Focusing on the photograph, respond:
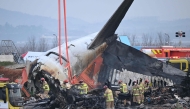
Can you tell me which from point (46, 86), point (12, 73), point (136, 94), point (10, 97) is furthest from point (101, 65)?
point (12, 73)

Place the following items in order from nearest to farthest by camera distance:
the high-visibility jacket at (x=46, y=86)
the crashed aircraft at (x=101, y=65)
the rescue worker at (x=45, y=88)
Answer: the crashed aircraft at (x=101, y=65)
the rescue worker at (x=45, y=88)
the high-visibility jacket at (x=46, y=86)

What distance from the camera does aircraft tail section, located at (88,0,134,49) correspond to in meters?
21.2

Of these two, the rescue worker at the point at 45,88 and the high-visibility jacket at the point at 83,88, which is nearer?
the high-visibility jacket at the point at 83,88

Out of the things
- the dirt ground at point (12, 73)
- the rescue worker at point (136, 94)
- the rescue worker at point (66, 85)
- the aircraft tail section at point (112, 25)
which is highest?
the aircraft tail section at point (112, 25)

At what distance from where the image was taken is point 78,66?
22219 mm

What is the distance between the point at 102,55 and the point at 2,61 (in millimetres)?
29421

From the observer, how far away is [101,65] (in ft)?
74.7

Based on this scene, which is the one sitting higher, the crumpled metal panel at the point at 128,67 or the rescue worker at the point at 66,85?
the crumpled metal panel at the point at 128,67

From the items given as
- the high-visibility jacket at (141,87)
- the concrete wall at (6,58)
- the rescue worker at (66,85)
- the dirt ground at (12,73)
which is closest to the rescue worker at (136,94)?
the high-visibility jacket at (141,87)

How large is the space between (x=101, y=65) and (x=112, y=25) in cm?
222

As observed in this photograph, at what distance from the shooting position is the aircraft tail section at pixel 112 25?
835 inches

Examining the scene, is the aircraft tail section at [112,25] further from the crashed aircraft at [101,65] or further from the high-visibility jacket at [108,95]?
the high-visibility jacket at [108,95]

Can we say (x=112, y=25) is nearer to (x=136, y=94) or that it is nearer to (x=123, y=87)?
(x=123, y=87)

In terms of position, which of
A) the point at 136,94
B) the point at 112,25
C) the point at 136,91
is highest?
the point at 112,25
